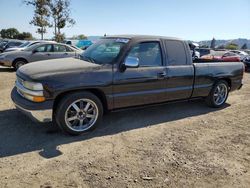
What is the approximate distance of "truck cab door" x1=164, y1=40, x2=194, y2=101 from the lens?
5.44 meters

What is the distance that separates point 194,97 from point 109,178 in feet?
11.6

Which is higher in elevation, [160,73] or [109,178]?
[160,73]

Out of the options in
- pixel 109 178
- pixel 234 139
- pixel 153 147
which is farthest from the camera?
pixel 234 139

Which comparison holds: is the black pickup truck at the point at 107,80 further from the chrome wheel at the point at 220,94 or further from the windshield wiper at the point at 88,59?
the chrome wheel at the point at 220,94

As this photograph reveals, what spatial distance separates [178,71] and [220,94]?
192cm

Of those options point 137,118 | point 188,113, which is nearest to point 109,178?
point 137,118

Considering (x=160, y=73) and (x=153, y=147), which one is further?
(x=160, y=73)

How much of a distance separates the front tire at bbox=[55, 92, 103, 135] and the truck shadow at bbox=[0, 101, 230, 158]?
0.16 meters

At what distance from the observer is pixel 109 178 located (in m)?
3.29

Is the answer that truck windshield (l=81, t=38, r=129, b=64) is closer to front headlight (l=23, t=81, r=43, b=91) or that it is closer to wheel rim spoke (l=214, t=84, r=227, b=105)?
front headlight (l=23, t=81, r=43, b=91)

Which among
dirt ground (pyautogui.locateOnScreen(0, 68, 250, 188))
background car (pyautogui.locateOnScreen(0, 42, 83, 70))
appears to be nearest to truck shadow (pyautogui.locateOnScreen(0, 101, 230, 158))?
dirt ground (pyautogui.locateOnScreen(0, 68, 250, 188))

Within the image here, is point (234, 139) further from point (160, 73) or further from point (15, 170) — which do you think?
point (15, 170)

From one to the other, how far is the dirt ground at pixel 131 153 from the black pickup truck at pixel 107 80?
0.44 metres

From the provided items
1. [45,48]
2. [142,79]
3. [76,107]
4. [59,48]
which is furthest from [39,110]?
[59,48]
